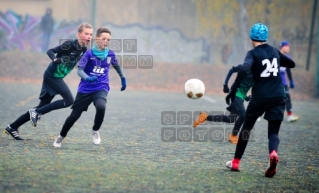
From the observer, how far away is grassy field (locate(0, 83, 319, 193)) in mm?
5983

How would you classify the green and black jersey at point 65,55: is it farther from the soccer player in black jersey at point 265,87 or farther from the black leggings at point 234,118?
the soccer player in black jersey at point 265,87

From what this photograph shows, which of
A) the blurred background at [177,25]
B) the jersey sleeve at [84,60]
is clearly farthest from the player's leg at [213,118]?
the blurred background at [177,25]

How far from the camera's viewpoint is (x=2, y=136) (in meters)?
9.21

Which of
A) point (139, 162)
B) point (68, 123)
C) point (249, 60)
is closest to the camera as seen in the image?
point (249, 60)

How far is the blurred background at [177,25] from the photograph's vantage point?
3250 centimetres

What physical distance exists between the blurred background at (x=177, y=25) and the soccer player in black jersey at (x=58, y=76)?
22557mm

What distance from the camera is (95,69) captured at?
832cm

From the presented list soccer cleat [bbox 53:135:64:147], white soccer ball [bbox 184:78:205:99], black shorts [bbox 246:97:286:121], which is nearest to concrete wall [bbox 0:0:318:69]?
white soccer ball [bbox 184:78:205:99]

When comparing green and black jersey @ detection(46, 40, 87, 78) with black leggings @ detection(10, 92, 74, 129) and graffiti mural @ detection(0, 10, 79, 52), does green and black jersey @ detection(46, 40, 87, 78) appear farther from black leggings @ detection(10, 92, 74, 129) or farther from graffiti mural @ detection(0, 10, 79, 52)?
graffiti mural @ detection(0, 10, 79, 52)

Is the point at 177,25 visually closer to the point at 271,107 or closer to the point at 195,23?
the point at 195,23

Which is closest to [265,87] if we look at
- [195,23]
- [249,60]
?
[249,60]

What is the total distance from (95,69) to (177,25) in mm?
26395

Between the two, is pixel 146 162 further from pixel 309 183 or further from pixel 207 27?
pixel 207 27

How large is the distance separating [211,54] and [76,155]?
26.8 m
